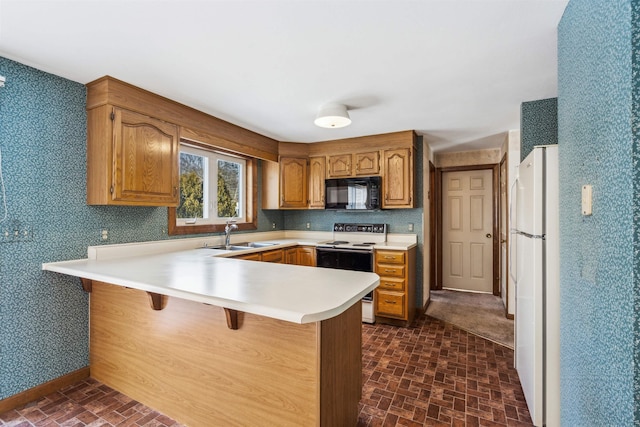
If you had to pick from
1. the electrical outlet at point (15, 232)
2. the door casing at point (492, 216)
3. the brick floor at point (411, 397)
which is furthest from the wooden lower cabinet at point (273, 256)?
the door casing at point (492, 216)

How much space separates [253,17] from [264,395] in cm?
194

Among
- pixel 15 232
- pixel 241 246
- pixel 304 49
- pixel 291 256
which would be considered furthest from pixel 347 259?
pixel 15 232

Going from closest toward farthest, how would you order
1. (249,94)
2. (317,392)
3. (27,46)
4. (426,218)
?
(317,392)
(27,46)
(249,94)
(426,218)

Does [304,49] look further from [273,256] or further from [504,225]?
[504,225]

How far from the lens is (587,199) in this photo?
1185 millimetres

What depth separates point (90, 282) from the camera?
233cm

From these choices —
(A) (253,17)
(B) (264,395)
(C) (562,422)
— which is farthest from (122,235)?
(C) (562,422)

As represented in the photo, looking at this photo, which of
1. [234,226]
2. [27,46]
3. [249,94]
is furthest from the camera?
[234,226]

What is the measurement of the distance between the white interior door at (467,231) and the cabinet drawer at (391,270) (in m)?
2.10

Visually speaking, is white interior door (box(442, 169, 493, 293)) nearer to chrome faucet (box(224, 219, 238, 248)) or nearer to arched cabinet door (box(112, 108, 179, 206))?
chrome faucet (box(224, 219, 238, 248))

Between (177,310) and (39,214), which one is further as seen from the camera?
(39,214)

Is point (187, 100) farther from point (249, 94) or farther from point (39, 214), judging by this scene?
point (39, 214)

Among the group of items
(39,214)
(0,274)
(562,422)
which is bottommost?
(562,422)

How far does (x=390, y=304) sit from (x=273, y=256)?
1.48m
